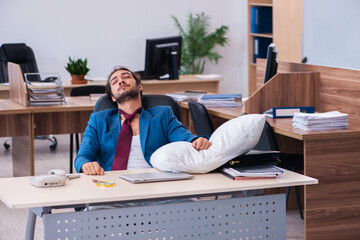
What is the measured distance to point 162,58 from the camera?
6.43m

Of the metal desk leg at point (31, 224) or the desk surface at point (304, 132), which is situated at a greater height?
the desk surface at point (304, 132)

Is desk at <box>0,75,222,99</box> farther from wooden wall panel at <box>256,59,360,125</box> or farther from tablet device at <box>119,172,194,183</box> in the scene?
tablet device at <box>119,172,194,183</box>

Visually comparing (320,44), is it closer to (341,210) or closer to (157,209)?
(341,210)

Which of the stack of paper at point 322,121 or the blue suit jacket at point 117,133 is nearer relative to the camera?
the blue suit jacket at point 117,133

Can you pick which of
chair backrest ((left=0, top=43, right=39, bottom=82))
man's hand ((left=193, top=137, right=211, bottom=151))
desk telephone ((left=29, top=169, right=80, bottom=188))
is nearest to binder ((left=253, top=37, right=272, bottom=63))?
chair backrest ((left=0, top=43, right=39, bottom=82))

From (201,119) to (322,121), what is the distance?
0.96m

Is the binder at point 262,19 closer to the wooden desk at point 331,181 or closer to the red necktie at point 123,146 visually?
the wooden desk at point 331,181

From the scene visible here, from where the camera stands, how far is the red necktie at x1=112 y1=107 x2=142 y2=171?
113 inches

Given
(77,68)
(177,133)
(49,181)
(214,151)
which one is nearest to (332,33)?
(77,68)

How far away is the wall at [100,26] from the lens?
7.91 meters

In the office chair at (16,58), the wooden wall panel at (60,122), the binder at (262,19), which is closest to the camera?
the wooden wall panel at (60,122)

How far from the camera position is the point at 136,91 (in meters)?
3.04

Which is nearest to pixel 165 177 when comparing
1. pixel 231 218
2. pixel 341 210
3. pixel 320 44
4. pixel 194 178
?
pixel 194 178

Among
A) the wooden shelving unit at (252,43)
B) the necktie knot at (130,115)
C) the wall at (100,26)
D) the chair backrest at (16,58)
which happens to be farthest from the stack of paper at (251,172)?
the wooden shelving unit at (252,43)
